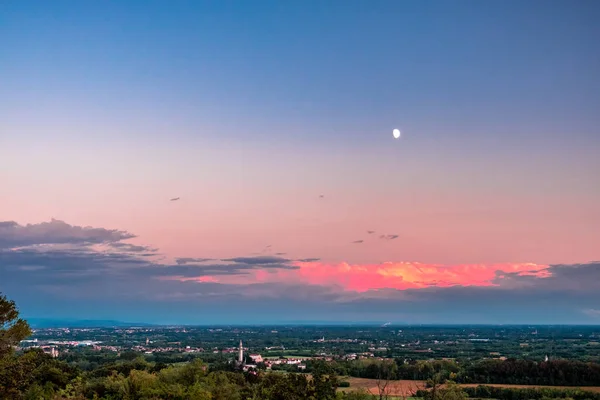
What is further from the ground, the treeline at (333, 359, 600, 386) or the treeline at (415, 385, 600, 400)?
the treeline at (333, 359, 600, 386)

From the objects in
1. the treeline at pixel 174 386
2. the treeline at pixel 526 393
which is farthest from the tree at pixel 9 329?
the treeline at pixel 526 393

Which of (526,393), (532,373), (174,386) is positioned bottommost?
(526,393)

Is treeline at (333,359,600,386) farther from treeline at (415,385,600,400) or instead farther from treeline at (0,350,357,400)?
treeline at (0,350,357,400)

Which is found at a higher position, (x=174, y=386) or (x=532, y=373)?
(x=174, y=386)

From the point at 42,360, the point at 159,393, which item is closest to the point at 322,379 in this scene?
the point at 159,393

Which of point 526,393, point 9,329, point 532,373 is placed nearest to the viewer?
point 9,329

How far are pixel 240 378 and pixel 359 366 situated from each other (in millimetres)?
19221

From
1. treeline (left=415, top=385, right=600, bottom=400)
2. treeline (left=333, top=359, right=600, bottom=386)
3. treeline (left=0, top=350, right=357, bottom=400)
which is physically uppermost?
treeline (left=0, top=350, right=357, bottom=400)

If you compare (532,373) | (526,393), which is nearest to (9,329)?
(526,393)

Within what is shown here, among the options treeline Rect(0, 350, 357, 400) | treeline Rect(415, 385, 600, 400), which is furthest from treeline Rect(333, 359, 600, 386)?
treeline Rect(0, 350, 357, 400)

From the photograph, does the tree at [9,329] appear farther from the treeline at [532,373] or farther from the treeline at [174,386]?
the treeline at [532,373]

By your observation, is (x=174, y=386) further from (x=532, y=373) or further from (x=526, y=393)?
(x=532, y=373)

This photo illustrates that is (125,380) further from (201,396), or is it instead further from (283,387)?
(283,387)

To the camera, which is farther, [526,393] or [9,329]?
[526,393]
